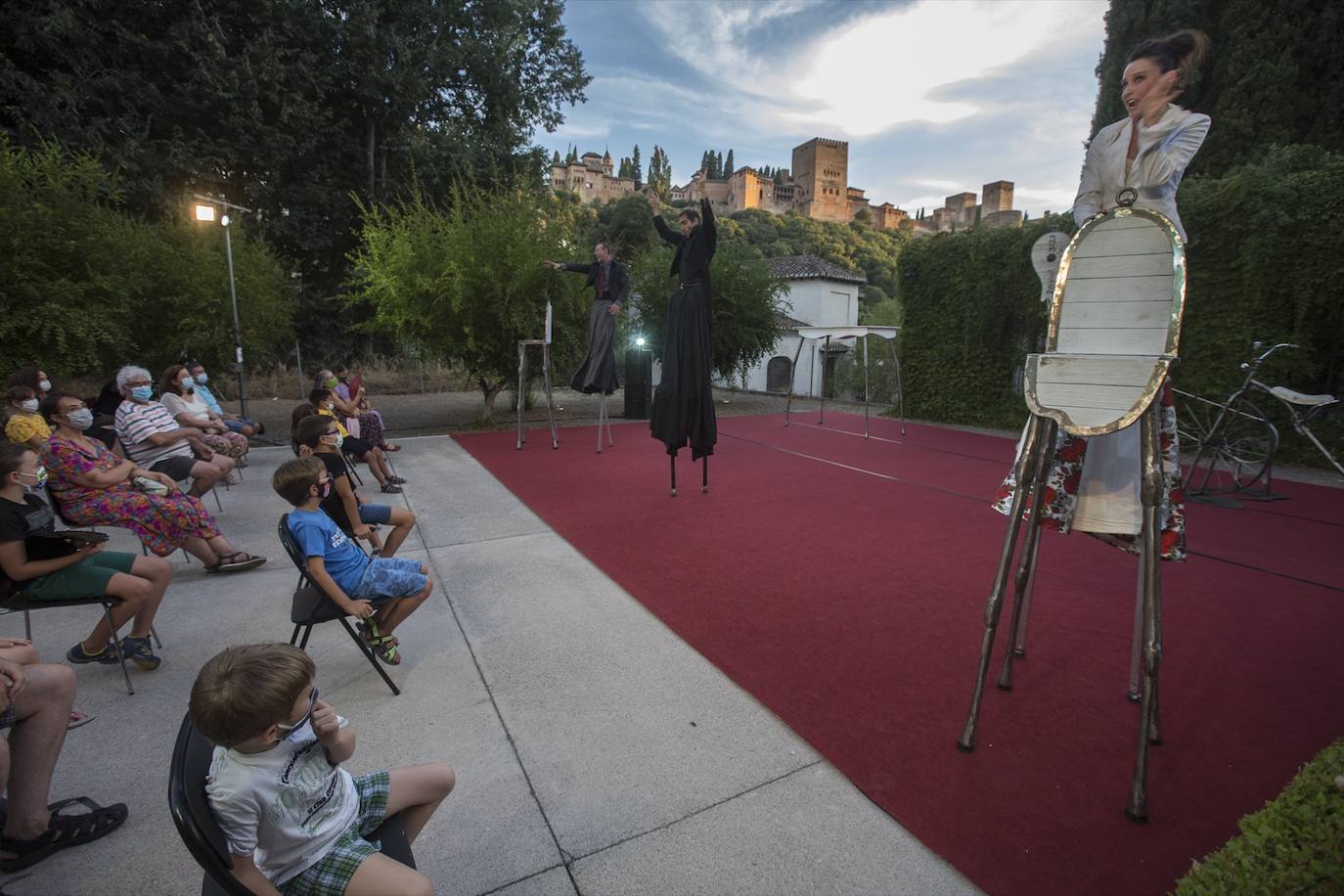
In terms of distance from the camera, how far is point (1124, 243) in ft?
6.49

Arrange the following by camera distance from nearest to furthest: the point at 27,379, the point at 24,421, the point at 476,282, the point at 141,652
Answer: the point at 141,652, the point at 24,421, the point at 27,379, the point at 476,282

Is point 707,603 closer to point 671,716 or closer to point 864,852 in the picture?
point 671,716

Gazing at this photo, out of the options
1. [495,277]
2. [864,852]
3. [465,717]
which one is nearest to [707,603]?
[465,717]

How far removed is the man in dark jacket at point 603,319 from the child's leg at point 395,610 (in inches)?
190

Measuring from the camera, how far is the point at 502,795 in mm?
2104

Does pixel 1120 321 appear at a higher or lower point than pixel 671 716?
higher

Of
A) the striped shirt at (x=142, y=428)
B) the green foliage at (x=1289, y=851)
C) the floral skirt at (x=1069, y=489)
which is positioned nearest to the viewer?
the green foliage at (x=1289, y=851)

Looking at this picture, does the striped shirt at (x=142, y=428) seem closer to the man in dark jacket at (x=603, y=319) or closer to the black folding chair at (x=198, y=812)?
the man in dark jacket at (x=603, y=319)

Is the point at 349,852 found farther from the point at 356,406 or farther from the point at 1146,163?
the point at 356,406

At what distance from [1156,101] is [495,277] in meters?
8.76

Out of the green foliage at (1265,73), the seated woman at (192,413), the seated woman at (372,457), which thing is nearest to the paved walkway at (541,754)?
the seated woman at (372,457)

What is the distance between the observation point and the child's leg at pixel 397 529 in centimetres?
371

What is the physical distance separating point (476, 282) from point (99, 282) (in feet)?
15.5

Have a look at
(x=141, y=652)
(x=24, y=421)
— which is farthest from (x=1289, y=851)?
(x=24, y=421)
